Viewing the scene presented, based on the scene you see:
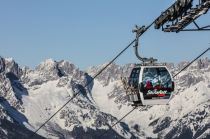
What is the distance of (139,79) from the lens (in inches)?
1703

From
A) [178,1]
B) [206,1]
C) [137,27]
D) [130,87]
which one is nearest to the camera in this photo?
[206,1]

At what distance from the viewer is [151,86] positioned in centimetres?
4344

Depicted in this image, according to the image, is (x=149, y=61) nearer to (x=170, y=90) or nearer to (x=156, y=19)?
(x=170, y=90)

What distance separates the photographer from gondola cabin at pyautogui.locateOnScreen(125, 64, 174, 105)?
42969mm

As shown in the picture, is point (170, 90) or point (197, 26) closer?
point (197, 26)

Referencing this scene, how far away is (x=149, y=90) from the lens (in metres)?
43.0

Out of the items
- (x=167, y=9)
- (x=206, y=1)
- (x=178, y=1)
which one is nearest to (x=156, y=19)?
(x=167, y=9)

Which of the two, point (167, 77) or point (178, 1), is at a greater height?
point (178, 1)

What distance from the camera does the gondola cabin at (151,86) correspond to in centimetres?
4297

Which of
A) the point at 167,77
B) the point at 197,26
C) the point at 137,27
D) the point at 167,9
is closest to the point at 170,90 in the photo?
the point at 167,77

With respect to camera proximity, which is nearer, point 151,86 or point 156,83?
point 151,86

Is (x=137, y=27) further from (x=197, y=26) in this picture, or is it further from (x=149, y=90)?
(x=197, y=26)

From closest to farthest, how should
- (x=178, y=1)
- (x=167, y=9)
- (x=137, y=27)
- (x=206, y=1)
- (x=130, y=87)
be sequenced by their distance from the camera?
1. (x=206, y=1)
2. (x=178, y=1)
3. (x=167, y=9)
4. (x=137, y=27)
5. (x=130, y=87)

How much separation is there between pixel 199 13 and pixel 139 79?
1236 cm
